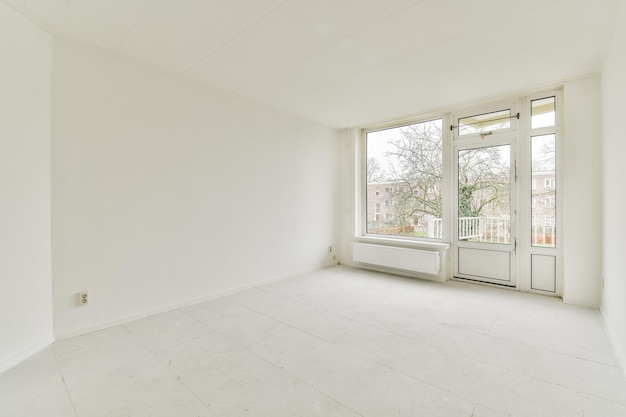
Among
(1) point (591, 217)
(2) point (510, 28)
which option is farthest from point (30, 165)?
(1) point (591, 217)

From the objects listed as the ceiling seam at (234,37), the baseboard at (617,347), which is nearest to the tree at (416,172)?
the baseboard at (617,347)

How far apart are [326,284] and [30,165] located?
11.4 ft

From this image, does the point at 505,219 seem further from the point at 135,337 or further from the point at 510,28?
the point at 135,337

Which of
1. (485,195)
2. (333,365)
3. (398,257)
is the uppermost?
(485,195)

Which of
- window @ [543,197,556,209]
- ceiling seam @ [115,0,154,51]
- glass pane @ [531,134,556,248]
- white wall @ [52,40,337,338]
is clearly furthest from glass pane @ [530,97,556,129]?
ceiling seam @ [115,0,154,51]

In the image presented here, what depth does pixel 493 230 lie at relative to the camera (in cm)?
422

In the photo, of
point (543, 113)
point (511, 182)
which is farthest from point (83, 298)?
point (543, 113)

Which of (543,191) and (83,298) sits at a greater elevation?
(543,191)

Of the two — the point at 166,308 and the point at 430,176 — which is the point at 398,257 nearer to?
the point at 430,176

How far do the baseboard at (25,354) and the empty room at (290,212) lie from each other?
1cm

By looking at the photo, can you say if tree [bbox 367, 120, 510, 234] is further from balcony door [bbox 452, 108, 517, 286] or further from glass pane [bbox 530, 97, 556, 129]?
glass pane [bbox 530, 97, 556, 129]

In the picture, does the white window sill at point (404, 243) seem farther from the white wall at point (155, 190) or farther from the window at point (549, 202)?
the white wall at point (155, 190)

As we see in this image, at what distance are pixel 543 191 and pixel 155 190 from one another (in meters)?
4.70

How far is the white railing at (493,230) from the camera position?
12.5 feet
